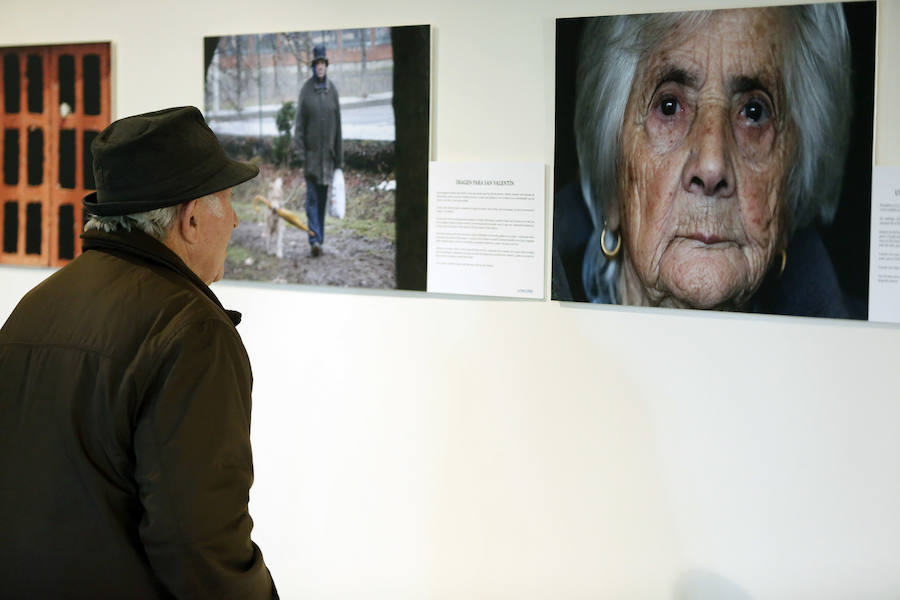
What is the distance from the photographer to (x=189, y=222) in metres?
1.59

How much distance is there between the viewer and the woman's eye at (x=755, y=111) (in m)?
2.39

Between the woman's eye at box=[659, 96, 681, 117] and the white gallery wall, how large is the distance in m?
0.27

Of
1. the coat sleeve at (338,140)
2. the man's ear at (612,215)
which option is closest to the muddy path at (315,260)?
the coat sleeve at (338,140)

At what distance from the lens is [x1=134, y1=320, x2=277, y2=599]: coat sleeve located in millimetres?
1379

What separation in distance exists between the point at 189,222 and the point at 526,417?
4.68ft

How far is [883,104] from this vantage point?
90.9 inches

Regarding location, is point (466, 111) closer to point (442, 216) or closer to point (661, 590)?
point (442, 216)

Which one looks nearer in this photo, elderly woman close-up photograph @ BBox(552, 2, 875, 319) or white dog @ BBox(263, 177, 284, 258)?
elderly woman close-up photograph @ BBox(552, 2, 875, 319)

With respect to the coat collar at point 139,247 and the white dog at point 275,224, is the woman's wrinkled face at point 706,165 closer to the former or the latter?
the white dog at point 275,224

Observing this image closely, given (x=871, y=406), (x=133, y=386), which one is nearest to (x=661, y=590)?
(x=871, y=406)

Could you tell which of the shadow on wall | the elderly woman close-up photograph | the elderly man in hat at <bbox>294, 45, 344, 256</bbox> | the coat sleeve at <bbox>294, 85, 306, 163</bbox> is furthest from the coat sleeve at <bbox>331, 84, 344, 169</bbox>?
the shadow on wall

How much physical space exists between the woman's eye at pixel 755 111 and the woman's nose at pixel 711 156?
0.06 m

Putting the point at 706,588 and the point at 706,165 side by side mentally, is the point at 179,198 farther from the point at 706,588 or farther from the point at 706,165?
the point at 706,588

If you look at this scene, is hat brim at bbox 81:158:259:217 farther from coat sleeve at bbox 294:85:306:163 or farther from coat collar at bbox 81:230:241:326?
coat sleeve at bbox 294:85:306:163
